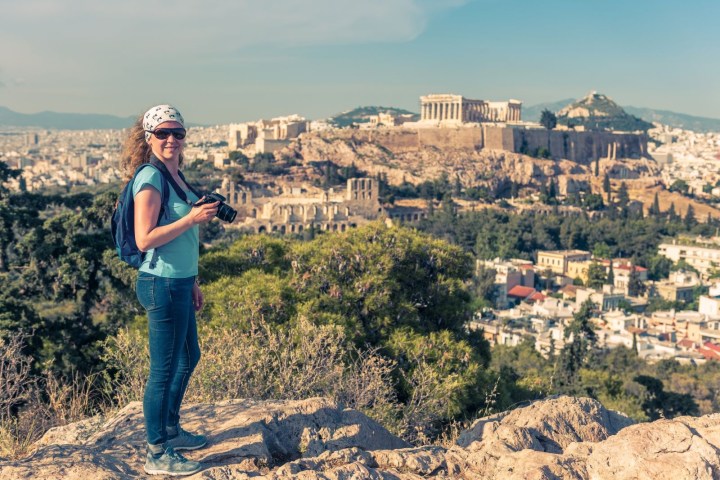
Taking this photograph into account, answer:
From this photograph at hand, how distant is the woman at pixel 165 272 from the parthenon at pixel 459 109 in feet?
246

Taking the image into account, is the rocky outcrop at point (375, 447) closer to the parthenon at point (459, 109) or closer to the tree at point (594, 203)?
the tree at point (594, 203)

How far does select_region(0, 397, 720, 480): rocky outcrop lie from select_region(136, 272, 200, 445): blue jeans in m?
0.18

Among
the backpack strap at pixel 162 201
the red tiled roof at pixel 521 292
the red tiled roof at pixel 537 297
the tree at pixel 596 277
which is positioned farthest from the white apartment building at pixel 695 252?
the backpack strap at pixel 162 201

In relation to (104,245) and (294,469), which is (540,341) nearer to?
(104,245)

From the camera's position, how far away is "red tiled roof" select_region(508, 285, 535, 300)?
135 ft

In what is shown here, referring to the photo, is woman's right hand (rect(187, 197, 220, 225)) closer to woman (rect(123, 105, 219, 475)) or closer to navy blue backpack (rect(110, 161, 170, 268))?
woman (rect(123, 105, 219, 475))

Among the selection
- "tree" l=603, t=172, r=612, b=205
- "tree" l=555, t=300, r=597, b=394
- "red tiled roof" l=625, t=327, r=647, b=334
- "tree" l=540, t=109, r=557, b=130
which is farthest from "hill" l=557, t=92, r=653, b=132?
"tree" l=555, t=300, r=597, b=394

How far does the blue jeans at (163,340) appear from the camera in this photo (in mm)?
3197

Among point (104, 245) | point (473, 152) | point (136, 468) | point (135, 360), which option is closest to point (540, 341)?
point (104, 245)

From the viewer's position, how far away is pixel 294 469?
2.91m

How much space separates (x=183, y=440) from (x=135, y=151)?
123cm

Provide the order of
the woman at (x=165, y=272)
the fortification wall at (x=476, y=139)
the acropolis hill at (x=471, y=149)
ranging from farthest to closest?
1. the fortification wall at (x=476, y=139)
2. the acropolis hill at (x=471, y=149)
3. the woman at (x=165, y=272)

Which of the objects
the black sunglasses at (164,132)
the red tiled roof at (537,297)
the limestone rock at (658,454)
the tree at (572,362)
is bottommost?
the red tiled roof at (537,297)

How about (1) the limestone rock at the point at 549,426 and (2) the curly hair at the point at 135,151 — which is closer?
(2) the curly hair at the point at 135,151
